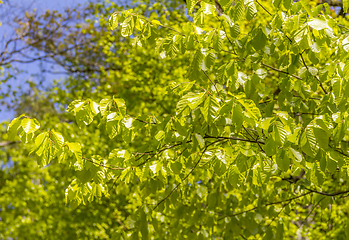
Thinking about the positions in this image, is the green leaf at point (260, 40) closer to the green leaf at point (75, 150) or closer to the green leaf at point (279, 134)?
the green leaf at point (279, 134)

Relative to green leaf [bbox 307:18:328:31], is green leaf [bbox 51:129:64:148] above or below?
below

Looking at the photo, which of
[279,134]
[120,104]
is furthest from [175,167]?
[279,134]

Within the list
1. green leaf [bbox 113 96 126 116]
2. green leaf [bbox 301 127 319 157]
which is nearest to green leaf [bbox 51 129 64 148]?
green leaf [bbox 113 96 126 116]

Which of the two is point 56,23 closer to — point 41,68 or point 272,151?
point 41,68

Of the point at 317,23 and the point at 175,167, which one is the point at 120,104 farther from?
the point at 317,23

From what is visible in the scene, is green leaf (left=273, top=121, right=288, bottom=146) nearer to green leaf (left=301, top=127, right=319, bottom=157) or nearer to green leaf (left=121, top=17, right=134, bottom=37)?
green leaf (left=301, top=127, right=319, bottom=157)

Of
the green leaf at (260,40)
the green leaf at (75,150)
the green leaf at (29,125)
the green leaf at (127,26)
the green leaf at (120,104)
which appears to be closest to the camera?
the green leaf at (29,125)

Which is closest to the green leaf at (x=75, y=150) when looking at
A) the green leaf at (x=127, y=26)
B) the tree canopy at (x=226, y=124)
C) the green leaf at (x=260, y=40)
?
the tree canopy at (x=226, y=124)

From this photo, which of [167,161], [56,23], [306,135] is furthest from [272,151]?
[56,23]

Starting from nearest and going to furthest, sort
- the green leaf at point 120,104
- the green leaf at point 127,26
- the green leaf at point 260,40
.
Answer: the green leaf at point 120,104, the green leaf at point 260,40, the green leaf at point 127,26

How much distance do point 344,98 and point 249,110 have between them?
75 cm

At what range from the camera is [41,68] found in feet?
44.5

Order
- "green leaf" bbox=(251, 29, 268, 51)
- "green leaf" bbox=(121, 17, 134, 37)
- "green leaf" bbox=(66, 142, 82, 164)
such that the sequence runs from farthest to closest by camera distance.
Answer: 1. "green leaf" bbox=(121, 17, 134, 37)
2. "green leaf" bbox=(251, 29, 268, 51)
3. "green leaf" bbox=(66, 142, 82, 164)

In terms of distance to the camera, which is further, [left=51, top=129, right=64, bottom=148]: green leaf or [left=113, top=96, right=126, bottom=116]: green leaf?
[left=113, top=96, right=126, bottom=116]: green leaf
